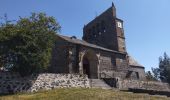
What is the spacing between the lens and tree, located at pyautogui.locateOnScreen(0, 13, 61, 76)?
22.5m

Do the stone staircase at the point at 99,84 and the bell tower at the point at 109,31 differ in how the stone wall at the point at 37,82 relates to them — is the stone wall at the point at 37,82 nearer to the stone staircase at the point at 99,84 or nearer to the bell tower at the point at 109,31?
the stone staircase at the point at 99,84

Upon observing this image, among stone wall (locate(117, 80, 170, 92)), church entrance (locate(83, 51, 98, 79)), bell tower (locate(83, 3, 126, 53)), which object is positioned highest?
bell tower (locate(83, 3, 126, 53))

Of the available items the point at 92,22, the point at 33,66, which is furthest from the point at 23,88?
the point at 92,22

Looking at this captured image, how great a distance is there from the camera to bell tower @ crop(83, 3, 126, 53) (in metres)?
43.9

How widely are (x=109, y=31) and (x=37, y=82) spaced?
23334mm

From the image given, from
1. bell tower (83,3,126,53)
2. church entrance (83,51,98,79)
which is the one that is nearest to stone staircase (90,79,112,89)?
church entrance (83,51,98,79)

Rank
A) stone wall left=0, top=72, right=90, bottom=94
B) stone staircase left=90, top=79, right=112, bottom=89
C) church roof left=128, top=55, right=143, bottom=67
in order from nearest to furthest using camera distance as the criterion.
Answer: stone wall left=0, top=72, right=90, bottom=94 → stone staircase left=90, top=79, right=112, bottom=89 → church roof left=128, top=55, right=143, bottom=67

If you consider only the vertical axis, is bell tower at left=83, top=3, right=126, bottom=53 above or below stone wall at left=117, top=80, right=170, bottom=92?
above

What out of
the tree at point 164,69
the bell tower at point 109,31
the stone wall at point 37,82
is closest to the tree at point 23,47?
the stone wall at point 37,82

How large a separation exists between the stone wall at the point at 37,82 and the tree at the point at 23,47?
0.68 meters

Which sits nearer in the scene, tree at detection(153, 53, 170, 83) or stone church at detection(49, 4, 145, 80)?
stone church at detection(49, 4, 145, 80)

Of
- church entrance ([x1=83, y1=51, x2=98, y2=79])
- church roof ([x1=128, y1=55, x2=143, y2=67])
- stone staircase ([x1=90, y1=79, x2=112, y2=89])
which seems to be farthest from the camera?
church roof ([x1=128, y1=55, x2=143, y2=67])

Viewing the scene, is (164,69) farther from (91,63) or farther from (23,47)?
(23,47)

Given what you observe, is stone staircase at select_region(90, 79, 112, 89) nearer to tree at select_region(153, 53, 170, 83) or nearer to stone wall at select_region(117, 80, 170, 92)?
stone wall at select_region(117, 80, 170, 92)
